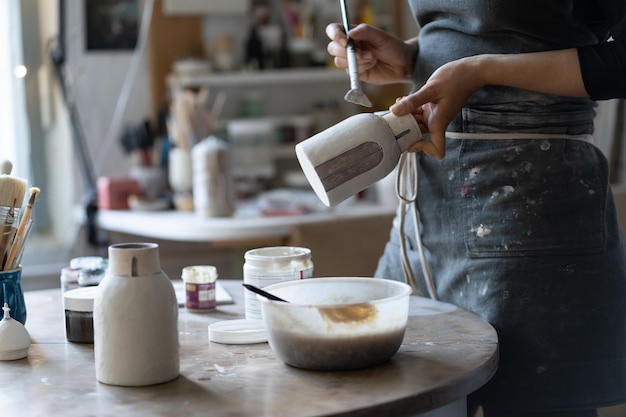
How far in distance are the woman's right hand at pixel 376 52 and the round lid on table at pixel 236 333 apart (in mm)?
461

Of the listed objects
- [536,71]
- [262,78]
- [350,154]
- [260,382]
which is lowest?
[260,382]

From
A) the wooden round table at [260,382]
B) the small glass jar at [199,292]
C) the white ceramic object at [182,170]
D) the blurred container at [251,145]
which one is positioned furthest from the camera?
the blurred container at [251,145]

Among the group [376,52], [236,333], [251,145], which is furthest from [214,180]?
[236,333]

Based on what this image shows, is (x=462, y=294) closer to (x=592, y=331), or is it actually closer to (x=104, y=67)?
(x=592, y=331)

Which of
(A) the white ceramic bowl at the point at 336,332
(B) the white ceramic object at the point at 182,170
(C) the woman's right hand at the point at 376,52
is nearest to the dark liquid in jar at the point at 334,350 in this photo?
(A) the white ceramic bowl at the point at 336,332

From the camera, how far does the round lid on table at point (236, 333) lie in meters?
1.16

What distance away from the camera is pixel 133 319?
0.98 metres

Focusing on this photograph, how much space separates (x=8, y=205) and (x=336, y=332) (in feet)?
1.61

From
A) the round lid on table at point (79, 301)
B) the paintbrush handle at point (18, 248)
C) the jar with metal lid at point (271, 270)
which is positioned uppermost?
the paintbrush handle at point (18, 248)

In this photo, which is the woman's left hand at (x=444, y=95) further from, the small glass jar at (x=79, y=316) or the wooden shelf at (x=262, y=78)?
the wooden shelf at (x=262, y=78)

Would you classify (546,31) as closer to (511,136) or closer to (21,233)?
(511,136)

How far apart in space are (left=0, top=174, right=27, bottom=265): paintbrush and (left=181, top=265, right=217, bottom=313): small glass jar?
28 cm

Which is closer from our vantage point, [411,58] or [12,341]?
[12,341]

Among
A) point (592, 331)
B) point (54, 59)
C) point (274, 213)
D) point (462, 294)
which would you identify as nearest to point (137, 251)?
point (462, 294)
